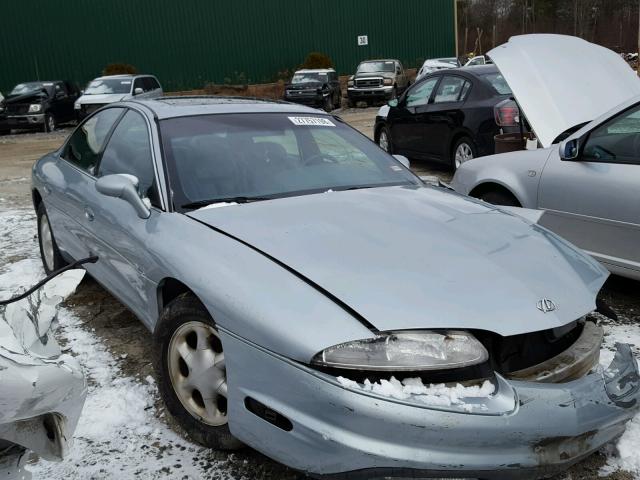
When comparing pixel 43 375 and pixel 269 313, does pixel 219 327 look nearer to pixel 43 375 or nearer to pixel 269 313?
pixel 269 313

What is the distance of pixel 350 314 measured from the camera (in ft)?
7.16

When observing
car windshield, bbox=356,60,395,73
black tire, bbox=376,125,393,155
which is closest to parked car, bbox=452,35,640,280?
black tire, bbox=376,125,393,155

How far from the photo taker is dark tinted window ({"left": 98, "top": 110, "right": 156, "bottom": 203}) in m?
3.40

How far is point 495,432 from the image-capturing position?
2.04m

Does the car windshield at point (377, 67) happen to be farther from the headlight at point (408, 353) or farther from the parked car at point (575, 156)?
the headlight at point (408, 353)

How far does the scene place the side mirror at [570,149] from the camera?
4.24 meters

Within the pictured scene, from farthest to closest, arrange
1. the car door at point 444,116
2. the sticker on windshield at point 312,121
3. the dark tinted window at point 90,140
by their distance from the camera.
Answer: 1. the car door at point 444,116
2. the dark tinted window at point 90,140
3. the sticker on windshield at point 312,121

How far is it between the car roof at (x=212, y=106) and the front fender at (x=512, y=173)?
1477 millimetres

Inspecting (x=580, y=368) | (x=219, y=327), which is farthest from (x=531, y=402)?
(x=219, y=327)

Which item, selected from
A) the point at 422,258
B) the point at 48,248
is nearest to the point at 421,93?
the point at 48,248

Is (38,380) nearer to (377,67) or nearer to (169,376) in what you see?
(169,376)

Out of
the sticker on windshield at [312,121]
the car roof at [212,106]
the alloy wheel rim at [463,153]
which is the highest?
the car roof at [212,106]

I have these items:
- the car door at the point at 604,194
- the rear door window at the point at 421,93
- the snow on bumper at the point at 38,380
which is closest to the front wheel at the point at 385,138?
the rear door window at the point at 421,93

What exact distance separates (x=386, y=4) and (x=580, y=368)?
33664 mm
